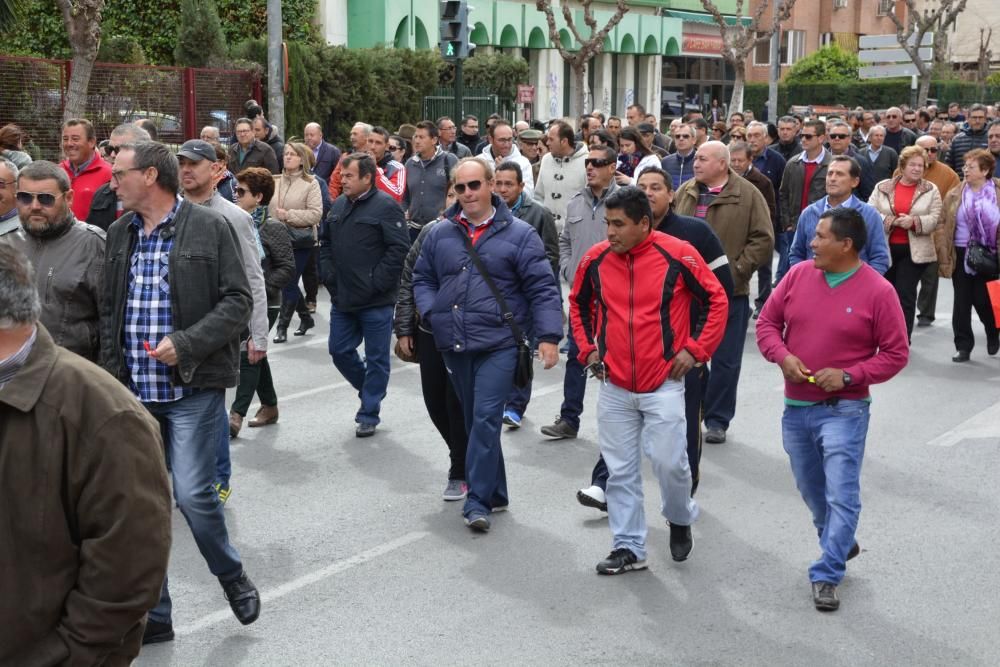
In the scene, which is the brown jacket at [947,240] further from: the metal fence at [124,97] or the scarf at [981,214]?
the metal fence at [124,97]

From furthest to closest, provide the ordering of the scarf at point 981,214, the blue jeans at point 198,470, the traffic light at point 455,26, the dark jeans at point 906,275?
the traffic light at point 455,26 → the dark jeans at point 906,275 → the scarf at point 981,214 → the blue jeans at point 198,470

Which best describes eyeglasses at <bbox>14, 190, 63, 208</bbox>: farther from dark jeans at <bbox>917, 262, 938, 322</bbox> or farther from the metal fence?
the metal fence

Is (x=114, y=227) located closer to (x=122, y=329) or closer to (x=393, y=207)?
(x=122, y=329)

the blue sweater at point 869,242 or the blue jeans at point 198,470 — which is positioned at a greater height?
the blue sweater at point 869,242

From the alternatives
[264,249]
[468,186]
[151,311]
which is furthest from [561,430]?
[151,311]

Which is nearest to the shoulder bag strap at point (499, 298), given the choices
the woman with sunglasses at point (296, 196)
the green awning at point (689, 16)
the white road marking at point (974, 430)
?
the white road marking at point (974, 430)

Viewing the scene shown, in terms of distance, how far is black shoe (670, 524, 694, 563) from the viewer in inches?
248

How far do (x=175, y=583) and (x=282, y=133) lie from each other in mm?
15068

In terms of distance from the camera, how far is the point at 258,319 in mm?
→ 6809

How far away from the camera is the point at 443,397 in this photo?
24.4ft

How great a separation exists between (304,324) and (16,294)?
32.5 ft

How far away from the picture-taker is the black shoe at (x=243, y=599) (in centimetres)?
535

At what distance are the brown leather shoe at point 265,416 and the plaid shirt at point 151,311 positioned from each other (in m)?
3.91

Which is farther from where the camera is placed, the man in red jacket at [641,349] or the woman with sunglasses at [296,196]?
the woman with sunglasses at [296,196]
